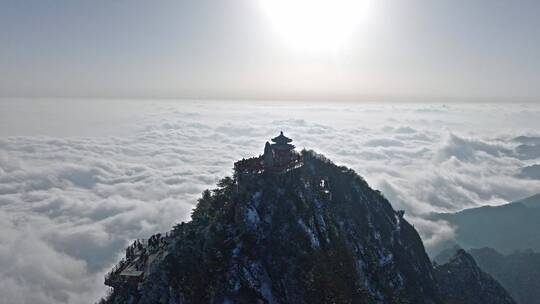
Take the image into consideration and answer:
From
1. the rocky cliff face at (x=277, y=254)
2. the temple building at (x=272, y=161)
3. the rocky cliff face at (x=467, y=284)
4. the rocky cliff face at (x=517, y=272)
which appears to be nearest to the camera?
the rocky cliff face at (x=277, y=254)

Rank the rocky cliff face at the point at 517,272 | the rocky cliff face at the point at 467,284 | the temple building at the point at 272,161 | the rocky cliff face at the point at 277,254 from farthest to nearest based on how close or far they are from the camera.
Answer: the rocky cliff face at the point at 517,272, the rocky cliff face at the point at 467,284, the temple building at the point at 272,161, the rocky cliff face at the point at 277,254

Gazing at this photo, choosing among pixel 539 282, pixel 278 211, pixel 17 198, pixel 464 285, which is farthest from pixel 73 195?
pixel 539 282

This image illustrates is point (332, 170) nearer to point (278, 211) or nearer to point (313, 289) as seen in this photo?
point (278, 211)

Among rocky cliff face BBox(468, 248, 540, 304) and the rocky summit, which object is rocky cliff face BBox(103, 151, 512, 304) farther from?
rocky cliff face BBox(468, 248, 540, 304)

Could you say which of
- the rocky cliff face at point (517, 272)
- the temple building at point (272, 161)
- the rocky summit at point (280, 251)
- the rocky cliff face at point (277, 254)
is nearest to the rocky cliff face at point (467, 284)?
the rocky cliff face at point (277, 254)

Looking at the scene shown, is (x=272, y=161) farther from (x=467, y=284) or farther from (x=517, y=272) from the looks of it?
(x=517, y=272)

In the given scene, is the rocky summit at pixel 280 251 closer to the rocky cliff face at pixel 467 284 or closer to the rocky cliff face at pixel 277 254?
the rocky cliff face at pixel 277 254

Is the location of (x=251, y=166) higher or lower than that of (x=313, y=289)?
higher
